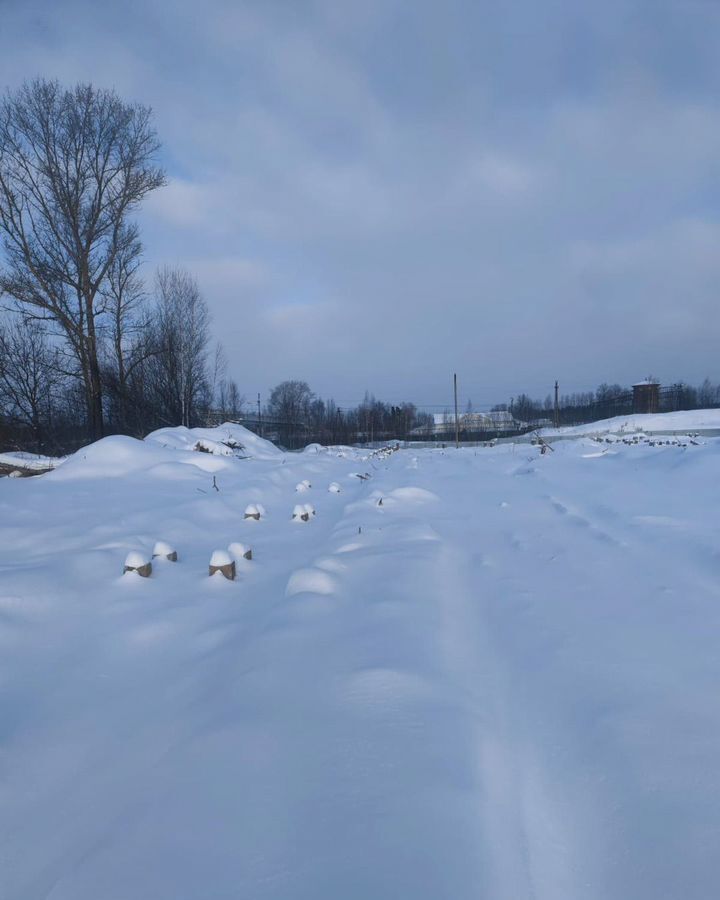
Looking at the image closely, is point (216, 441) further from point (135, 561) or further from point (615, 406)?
point (615, 406)

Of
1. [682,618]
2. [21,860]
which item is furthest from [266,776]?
[682,618]

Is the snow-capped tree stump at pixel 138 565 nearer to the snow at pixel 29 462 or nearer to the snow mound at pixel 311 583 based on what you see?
the snow mound at pixel 311 583

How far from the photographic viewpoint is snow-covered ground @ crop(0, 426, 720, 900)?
1.13 m

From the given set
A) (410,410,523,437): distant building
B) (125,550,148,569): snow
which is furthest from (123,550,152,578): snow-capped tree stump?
(410,410,523,437): distant building

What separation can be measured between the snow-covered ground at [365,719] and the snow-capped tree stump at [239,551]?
51mm

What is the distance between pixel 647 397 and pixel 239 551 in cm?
Result: 3022

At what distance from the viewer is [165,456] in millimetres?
7184

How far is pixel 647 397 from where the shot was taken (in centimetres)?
2792

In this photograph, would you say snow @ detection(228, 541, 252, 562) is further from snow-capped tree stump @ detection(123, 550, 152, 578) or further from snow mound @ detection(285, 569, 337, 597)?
snow mound @ detection(285, 569, 337, 597)

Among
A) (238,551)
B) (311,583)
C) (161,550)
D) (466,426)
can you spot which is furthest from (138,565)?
(466,426)

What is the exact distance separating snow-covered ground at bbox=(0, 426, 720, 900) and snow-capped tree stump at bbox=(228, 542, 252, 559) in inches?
2.0

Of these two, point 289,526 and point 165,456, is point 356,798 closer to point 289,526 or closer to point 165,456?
point 289,526

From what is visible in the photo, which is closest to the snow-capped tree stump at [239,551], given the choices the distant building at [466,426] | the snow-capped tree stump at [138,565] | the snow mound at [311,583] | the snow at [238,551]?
the snow at [238,551]

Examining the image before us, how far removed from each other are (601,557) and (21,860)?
3324 mm
